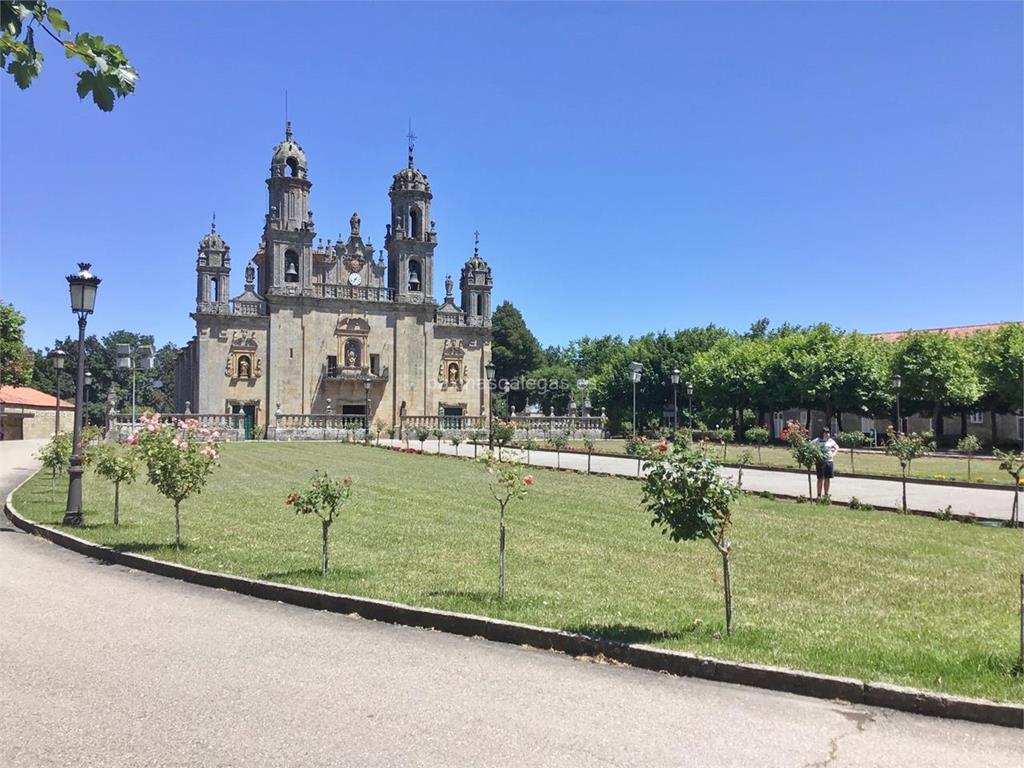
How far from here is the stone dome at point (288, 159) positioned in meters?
57.0

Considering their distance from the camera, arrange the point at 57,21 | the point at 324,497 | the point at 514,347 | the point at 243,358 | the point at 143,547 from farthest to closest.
A: the point at 514,347, the point at 243,358, the point at 143,547, the point at 324,497, the point at 57,21

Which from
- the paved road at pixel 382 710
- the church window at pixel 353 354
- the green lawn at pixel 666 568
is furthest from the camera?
the church window at pixel 353 354

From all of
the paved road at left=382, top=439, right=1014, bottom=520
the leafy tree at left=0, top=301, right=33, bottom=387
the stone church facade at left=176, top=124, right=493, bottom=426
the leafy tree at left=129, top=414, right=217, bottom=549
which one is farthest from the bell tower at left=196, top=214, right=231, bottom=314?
the leafy tree at left=129, top=414, right=217, bottom=549

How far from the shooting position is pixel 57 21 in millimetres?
3193

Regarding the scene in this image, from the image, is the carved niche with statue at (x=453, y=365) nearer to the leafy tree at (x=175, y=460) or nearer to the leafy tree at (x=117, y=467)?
the leafy tree at (x=117, y=467)

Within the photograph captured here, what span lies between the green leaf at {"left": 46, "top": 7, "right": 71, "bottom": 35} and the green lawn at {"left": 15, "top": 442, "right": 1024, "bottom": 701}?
5759 mm

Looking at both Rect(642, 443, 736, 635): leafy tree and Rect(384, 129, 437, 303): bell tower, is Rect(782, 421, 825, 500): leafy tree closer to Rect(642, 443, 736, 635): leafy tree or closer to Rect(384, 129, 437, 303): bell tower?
Rect(642, 443, 736, 635): leafy tree

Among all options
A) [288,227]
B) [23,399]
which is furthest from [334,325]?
[23,399]

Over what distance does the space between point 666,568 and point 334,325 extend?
52.4 meters

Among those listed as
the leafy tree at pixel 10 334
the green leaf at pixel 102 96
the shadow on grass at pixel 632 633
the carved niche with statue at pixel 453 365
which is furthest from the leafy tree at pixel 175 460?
the carved niche with statue at pixel 453 365

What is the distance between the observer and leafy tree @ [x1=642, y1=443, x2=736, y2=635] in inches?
252

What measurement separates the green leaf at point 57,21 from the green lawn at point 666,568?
18.9 ft

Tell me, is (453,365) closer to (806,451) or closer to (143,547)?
(806,451)

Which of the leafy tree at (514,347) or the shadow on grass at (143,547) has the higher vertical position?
the leafy tree at (514,347)
